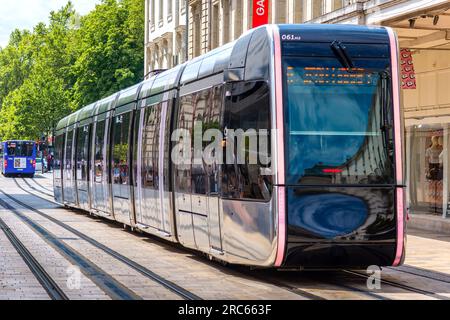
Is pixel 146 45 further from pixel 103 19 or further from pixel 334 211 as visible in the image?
pixel 334 211

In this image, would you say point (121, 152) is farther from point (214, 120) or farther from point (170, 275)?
point (170, 275)

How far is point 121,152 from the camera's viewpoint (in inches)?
891

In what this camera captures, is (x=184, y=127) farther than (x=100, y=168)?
No

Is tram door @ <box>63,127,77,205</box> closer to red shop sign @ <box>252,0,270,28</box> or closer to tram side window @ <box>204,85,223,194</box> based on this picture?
red shop sign @ <box>252,0,270,28</box>

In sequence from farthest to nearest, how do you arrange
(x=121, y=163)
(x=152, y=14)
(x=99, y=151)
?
(x=152, y=14)
(x=99, y=151)
(x=121, y=163)

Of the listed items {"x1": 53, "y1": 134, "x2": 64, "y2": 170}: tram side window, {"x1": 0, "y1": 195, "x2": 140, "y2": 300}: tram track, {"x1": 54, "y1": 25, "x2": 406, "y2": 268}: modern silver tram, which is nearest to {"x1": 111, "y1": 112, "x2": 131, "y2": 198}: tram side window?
{"x1": 0, "y1": 195, "x2": 140, "y2": 300}: tram track

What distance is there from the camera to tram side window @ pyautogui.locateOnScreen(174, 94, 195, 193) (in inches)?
633

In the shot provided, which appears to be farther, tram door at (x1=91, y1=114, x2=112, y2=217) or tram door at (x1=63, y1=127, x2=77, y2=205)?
tram door at (x1=63, y1=127, x2=77, y2=205)

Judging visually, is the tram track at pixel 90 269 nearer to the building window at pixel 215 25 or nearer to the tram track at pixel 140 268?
the tram track at pixel 140 268

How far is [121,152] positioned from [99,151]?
11.4 ft

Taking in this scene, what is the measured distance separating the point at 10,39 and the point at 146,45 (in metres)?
87.2

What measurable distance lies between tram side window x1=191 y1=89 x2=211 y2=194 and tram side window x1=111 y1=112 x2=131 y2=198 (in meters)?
6.04

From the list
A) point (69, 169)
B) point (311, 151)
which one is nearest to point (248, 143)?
point (311, 151)

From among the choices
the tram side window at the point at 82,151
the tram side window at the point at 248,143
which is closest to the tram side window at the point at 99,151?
the tram side window at the point at 82,151
